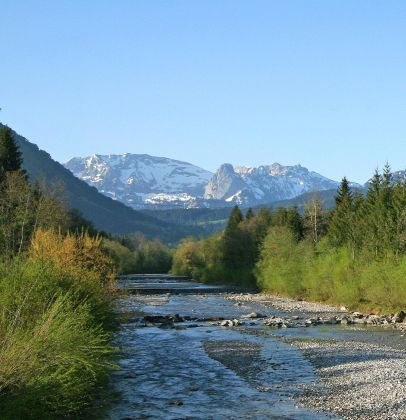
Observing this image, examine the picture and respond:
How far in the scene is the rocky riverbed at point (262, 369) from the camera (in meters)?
23.5

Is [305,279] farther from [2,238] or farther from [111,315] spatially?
[111,315]

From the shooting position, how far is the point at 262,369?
32.4 metres

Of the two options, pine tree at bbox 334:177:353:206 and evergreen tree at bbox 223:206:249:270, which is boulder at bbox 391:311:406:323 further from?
evergreen tree at bbox 223:206:249:270

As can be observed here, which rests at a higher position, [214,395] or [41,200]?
[41,200]

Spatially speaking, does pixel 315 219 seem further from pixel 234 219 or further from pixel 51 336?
pixel 51 336

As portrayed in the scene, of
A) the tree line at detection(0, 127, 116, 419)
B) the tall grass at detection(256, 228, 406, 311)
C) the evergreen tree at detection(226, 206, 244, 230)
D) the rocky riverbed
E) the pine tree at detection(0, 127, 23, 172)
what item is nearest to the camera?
the tree line at detection(0, 127, 116, 419)

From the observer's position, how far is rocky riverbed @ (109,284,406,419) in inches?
925

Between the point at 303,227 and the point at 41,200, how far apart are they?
63.5 metres

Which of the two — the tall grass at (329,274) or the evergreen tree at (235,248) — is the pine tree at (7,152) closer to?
the tall grass at (329,274)

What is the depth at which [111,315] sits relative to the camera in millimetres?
38250

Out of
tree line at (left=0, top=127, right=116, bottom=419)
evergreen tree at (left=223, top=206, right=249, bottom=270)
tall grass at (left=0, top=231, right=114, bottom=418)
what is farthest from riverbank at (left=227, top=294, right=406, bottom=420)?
evergreen tree at (left=223, top=206, right=249, bottom=270)

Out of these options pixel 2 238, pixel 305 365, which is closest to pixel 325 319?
pixel 305 365

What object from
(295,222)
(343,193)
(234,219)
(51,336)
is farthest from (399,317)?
(234,219)

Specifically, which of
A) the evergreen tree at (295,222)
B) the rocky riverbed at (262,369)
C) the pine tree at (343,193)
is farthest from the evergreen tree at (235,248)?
the rocky riverbed at (262,369)
